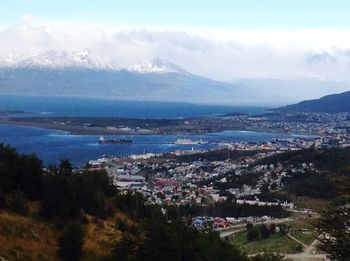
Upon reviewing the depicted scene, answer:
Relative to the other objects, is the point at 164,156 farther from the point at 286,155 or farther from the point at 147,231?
the point at 147,231

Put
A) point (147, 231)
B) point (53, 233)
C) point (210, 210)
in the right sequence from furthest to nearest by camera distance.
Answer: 1. point (210, 210)
2. point (53, 233)
3. point (147, 231)

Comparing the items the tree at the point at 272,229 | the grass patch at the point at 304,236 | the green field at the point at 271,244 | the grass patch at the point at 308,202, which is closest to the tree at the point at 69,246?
the green field at the point at 271,244

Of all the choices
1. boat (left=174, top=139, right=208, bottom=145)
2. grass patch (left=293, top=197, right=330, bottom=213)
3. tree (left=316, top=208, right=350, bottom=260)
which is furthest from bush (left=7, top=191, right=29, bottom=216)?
boat (left=174, top=139, right=208, bottom=145)

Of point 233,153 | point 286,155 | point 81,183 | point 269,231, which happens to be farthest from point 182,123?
→ point 81,183

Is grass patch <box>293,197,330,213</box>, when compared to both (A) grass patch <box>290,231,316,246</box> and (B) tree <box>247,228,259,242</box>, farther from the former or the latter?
(B) tree <box>247,228,259,242</box>

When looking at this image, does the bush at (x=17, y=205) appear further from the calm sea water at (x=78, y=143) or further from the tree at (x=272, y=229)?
the calm sea water at (x=78, y=143)
